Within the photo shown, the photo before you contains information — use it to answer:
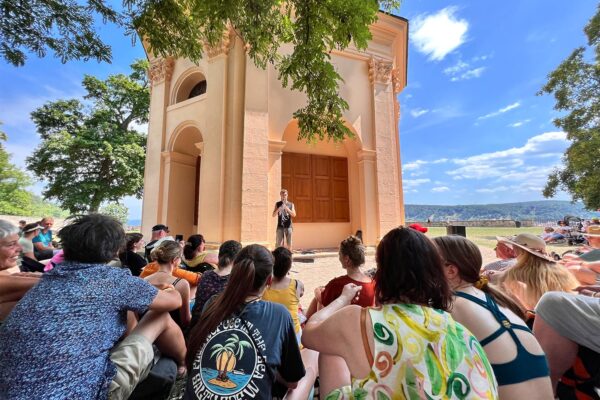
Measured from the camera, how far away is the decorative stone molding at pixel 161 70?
34.1ft

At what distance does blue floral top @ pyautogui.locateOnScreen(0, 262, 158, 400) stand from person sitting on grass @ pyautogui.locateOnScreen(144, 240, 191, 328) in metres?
0.95

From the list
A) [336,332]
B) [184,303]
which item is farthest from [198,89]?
[336,332]

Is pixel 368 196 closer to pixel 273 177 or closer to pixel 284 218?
pixel 273 177

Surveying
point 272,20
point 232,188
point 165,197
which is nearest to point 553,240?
point 232,188

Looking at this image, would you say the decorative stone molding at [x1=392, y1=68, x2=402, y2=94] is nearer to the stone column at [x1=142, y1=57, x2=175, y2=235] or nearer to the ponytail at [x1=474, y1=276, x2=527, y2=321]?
the stone column at [x1=142, y1=57, x2=175, y2=235]

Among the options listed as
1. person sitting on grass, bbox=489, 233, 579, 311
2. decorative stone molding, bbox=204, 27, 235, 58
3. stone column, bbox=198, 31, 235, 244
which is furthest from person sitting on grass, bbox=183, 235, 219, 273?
decorative stone molding, bbox=204, 27, 235, 58

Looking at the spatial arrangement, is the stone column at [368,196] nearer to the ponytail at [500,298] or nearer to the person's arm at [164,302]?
the ponytail at [500,298]

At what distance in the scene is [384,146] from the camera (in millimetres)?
10109

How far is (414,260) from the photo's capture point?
122 cm

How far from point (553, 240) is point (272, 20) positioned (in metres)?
19.5

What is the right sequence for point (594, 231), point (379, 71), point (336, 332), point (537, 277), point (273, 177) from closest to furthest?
point (336, 332), point (537, 277), point (594, 231), point (273, 177), point (379, 71)

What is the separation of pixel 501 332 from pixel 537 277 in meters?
1.33

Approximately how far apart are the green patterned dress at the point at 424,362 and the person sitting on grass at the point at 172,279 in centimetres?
190

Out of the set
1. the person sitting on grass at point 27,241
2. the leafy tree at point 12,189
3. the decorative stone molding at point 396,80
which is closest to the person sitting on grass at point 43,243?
the person sitting on grass at point 27,241
